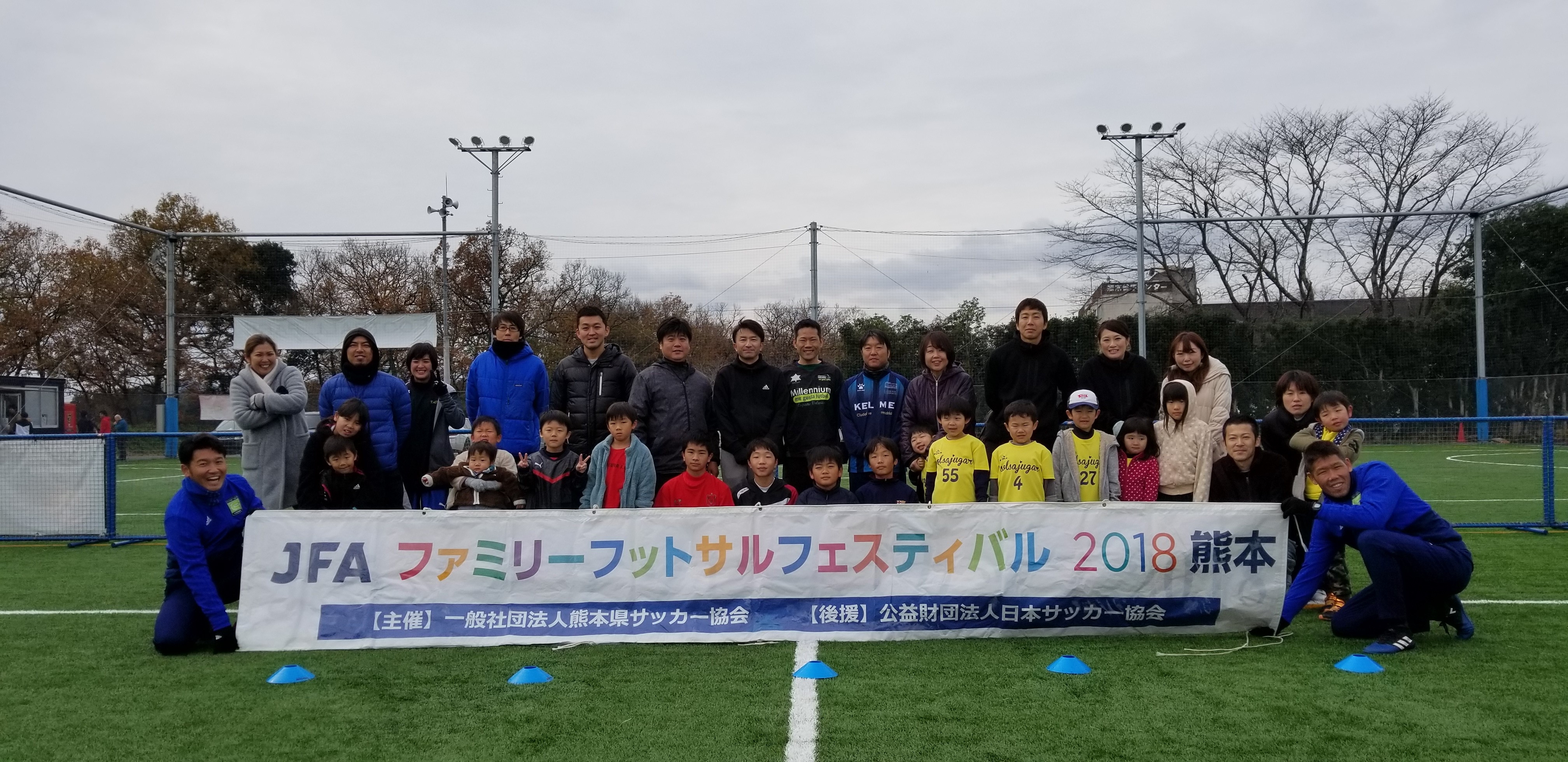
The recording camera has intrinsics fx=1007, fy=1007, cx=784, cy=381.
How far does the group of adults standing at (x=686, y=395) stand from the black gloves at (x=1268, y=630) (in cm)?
120

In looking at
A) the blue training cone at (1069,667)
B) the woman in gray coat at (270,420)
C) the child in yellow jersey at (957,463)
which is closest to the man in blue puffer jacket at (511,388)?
the woman in gray coat at (270,420)

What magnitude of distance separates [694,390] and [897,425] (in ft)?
4.19

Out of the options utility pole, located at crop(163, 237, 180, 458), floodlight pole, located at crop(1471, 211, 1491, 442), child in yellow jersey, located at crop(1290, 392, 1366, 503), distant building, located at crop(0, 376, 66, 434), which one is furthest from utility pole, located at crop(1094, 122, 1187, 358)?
distant building, located at crop(0, 376, 66, 434)

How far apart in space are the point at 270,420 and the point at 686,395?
2455 millimetres

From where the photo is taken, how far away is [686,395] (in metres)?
6.10

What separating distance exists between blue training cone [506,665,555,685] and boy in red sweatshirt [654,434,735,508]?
1.52 meters

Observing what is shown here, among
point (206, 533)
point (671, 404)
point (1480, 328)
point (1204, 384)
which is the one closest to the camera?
point (206, 533)

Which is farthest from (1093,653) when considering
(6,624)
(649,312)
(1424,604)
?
(649,312)

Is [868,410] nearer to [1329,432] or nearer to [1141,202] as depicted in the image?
[1329,432]

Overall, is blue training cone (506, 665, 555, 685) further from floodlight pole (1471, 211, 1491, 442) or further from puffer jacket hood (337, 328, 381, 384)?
floodlight pole (1471, 211, 1491, 442)

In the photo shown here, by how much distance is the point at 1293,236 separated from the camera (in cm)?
2075

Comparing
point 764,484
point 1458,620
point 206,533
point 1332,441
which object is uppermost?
point 1332,441

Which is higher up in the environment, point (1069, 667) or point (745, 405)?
point (745, 405)

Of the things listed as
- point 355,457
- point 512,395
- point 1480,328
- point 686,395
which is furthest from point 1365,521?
point 1480,328
